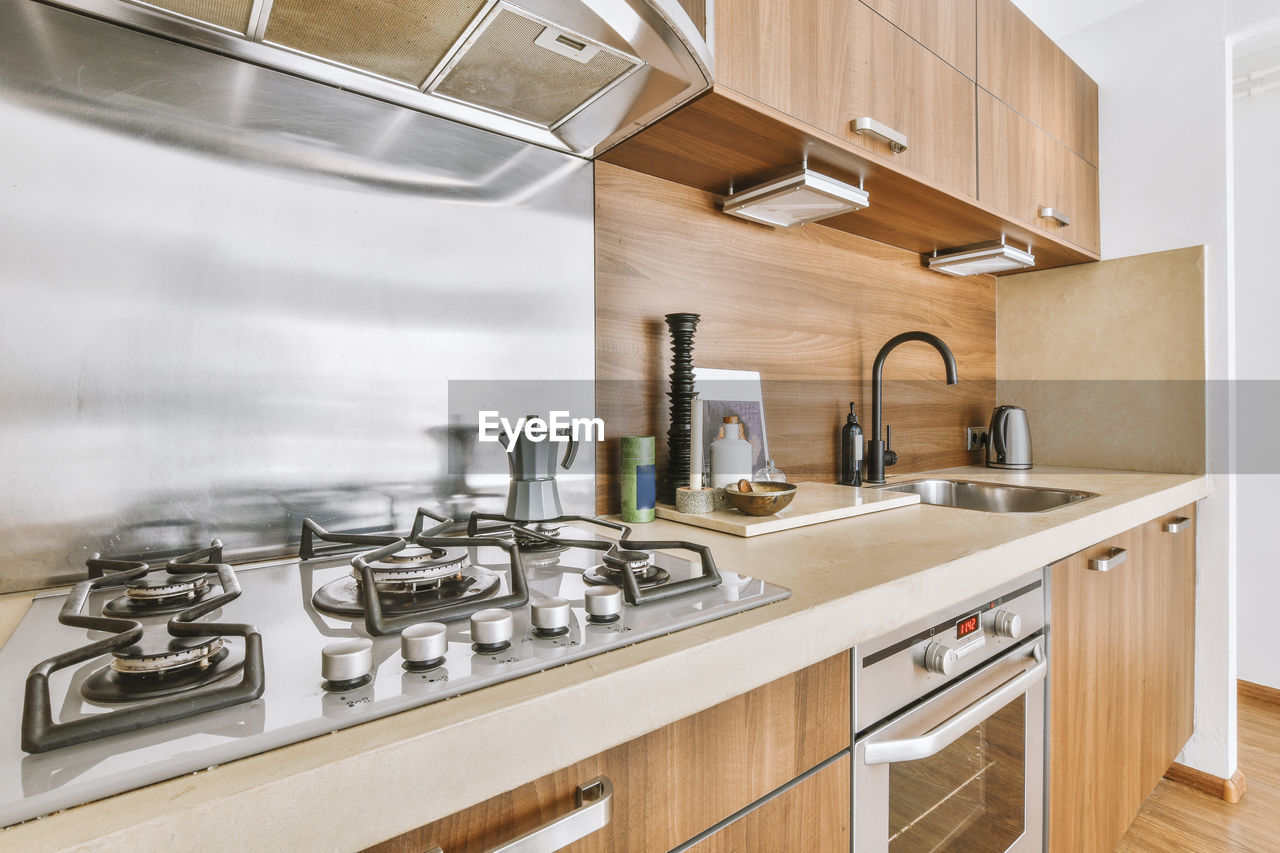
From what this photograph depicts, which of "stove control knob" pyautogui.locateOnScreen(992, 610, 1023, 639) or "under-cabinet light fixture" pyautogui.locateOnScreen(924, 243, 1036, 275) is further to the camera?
"under-cabinet light fixture" pyautogui.locateOnScreen(924, 243, 1036, 275)

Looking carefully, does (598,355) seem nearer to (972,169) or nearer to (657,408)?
(657,408)

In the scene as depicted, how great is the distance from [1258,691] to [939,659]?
2555mm

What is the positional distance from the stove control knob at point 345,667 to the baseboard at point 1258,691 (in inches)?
130

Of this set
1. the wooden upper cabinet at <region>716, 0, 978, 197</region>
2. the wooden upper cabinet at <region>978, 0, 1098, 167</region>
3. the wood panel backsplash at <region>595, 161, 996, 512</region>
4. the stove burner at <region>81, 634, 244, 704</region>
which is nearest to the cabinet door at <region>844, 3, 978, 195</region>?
the wooden upper cabinet at <region>716, 0, 978, 197</region>

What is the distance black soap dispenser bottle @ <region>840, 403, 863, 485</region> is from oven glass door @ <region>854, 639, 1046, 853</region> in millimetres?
600

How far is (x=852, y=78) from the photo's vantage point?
3.89 feet

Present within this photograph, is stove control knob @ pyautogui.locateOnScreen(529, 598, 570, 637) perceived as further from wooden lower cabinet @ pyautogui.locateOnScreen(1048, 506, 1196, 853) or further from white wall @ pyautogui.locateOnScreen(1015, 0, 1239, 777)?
white wall @ pyautogui.locateOnScreen(1015, 0, 1239, 777)

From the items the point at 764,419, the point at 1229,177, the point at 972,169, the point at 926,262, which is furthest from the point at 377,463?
the point at 1229,177

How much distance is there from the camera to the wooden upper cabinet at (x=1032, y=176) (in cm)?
156

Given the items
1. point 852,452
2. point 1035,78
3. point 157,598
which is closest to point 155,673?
point 157,598

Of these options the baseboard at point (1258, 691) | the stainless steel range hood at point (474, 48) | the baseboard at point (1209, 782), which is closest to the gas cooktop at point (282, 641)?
the stainless steel range hood at point (474, 48)

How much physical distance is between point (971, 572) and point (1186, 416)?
1.59 m

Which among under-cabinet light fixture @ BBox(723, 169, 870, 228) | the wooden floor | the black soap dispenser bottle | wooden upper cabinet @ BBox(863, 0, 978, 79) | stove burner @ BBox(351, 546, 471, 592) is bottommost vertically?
the wooden floor

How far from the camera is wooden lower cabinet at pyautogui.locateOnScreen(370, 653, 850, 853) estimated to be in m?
0.49
